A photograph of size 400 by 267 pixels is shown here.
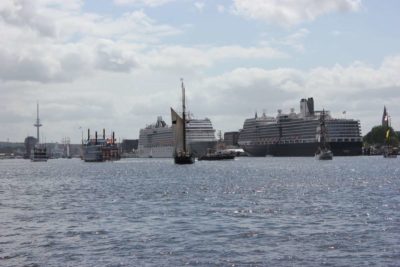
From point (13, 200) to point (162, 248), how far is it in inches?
1406

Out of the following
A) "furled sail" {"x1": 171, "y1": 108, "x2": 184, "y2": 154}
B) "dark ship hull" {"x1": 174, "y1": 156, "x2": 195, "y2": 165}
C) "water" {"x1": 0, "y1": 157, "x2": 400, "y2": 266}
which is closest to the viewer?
"water" {"x1": 0, "y1": 157, "x2": 400, "y2": 266}

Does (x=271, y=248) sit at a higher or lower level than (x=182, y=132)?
lower

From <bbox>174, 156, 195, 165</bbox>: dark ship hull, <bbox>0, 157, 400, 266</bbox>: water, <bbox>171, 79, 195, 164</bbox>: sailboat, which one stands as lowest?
<bbox>0, 157, 400, 266</bbox>: water

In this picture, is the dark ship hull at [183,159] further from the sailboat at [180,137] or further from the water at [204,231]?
the water at [204,231]

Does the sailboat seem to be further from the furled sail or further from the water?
the water

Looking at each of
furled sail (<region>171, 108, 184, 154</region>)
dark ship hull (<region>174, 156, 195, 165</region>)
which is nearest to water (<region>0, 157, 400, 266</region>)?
furled sail (<region>171, 108, 184, 154</region>)

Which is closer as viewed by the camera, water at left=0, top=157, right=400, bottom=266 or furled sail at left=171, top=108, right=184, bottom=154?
water at left=0, top=157, right=400, bottom=266

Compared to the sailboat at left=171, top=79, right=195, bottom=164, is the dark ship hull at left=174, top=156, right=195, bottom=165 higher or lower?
lower

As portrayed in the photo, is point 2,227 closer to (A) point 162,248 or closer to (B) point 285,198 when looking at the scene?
(A) point 162,248

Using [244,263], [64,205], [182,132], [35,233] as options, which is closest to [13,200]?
[64,205]

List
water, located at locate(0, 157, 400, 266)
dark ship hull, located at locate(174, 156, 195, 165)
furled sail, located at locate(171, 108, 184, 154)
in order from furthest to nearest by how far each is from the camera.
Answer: dark ship hull, located at locate(174, 156, 195, 165) → furled sail, located at locate(171, 108, 184, 154) → water, located at locate(0, 157, 400, 266)

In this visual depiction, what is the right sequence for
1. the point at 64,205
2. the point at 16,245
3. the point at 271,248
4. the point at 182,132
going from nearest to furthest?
the point at 271,248, the point at 16,245, the point at 64,205, the point at 182,132

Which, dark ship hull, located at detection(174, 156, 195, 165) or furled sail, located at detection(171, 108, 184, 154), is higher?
furled sail, located at detection(171, 108, 184, 154)

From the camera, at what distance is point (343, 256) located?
3008 centimetres
